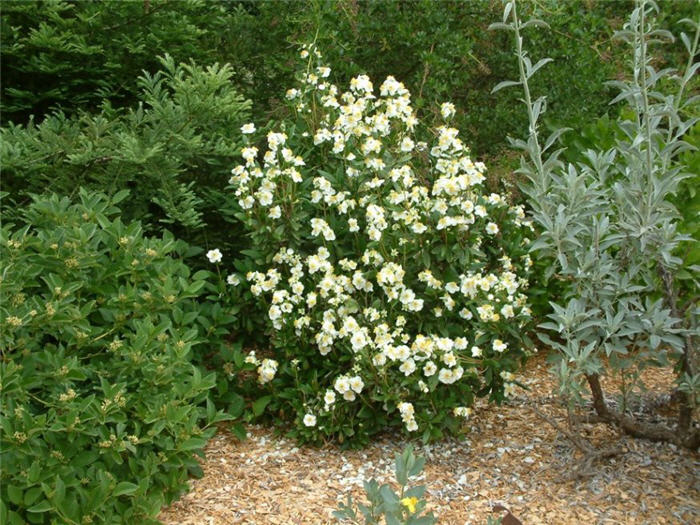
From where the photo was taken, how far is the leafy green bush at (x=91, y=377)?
2389mm

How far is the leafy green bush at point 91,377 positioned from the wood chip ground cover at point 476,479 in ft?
0.63

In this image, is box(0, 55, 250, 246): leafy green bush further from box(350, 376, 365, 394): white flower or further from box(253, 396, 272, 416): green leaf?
box(350, 376, 365, 394): white flower

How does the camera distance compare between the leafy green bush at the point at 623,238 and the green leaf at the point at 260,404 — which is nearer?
the leafy green bush at the point at 623,238

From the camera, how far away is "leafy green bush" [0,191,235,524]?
2389 millimetres

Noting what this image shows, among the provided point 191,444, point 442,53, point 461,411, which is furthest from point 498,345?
point 442,53

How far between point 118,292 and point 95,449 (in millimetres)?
612

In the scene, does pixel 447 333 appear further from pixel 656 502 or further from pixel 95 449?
pixel 95 449

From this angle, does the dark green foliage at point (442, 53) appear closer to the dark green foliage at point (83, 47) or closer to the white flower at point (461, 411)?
the dark green foliage at point (83, 47)

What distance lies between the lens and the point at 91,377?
2711 mm

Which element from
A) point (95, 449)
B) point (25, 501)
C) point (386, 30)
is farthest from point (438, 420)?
point (386, 30)

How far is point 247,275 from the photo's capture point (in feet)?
10.7

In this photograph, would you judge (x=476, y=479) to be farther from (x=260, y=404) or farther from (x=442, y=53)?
(x=442, y=53)

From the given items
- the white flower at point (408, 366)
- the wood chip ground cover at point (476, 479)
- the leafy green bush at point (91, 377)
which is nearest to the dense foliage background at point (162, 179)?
the leafy green bush at point (91, 377)

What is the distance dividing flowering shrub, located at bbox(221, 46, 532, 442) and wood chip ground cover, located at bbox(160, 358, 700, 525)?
0.42 feet
